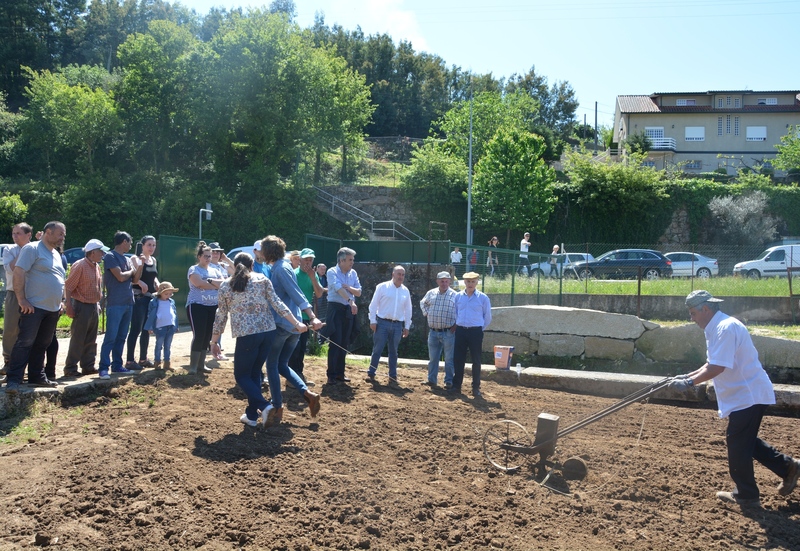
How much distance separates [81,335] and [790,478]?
7.45 metres

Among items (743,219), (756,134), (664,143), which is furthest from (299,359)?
(756,134)

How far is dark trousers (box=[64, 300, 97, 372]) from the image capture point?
26.2 ft

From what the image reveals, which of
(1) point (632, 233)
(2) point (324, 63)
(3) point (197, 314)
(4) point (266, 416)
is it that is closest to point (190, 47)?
(2) point (324, 63)

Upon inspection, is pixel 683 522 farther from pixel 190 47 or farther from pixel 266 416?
pixel 190 47

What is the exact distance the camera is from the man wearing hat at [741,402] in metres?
5.48

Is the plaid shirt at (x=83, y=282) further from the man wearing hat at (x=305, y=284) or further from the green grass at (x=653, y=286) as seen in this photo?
the green grass at (x=653, y=286)

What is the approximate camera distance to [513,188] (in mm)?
35000

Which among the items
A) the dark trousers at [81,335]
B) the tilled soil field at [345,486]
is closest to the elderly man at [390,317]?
the tilled soil field at [345,486]

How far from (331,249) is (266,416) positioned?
9.58m

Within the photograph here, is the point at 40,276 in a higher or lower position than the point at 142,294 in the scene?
higher

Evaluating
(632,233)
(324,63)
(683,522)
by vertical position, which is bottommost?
(683,522)

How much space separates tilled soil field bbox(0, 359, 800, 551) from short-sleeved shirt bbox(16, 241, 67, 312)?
1.16m

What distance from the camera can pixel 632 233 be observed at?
3703 centimetres

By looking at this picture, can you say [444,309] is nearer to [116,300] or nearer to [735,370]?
[116,300]
